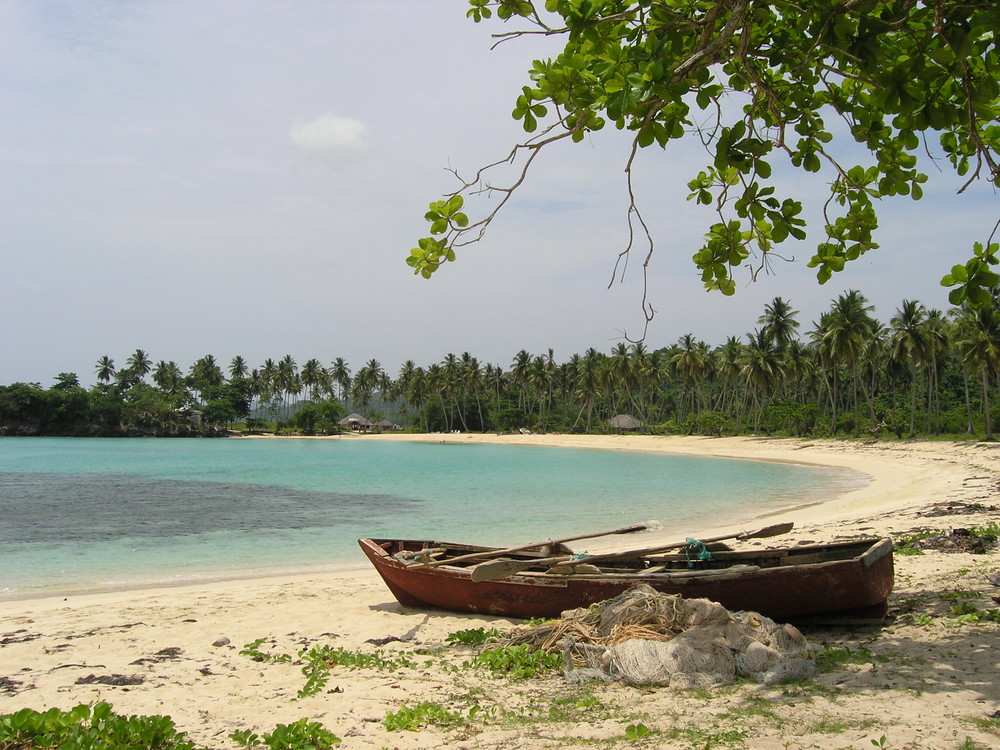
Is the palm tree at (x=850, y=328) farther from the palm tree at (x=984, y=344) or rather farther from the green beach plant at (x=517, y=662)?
the green beach plant at (x=517, y=662)

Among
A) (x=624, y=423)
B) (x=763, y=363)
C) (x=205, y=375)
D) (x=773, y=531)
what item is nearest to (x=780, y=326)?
(x=763, y=363)

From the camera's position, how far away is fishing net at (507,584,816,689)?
15.5ft

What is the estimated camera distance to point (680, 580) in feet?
20.0

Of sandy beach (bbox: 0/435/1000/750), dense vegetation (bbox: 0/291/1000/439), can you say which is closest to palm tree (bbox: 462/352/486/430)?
dense vegetation (bbox: 0/291/1000/439)

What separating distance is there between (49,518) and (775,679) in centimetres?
1958

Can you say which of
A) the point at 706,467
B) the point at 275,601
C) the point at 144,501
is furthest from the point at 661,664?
the point at 706,467

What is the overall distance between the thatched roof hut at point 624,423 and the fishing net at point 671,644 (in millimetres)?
69354

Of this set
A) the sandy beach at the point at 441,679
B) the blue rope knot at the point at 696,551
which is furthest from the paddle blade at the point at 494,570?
the blue rope knot at the point at 696,551

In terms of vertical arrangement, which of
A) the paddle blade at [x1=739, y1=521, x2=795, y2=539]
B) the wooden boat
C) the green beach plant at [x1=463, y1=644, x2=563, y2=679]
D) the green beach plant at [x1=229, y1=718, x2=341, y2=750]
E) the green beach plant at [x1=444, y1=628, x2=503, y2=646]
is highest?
the paddle blade at [x1=739, y1=521, x2=795, y2=539]

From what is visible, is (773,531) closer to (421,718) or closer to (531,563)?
(531,563)

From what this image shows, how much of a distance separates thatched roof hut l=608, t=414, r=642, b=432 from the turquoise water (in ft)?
120

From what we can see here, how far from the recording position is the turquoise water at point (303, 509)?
1244 cm

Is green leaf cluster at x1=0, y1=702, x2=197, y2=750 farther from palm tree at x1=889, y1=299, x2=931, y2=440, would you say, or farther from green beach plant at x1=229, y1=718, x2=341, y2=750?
palm tree at x1=889, y1=299, x2=931, y2=440

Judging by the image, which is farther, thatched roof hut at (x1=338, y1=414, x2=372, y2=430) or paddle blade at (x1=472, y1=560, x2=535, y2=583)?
thatched roof hut at (x1=338, y1=414, x2=372, y2=430)
